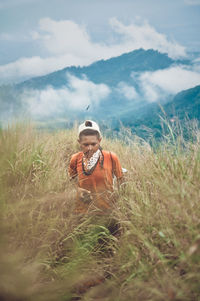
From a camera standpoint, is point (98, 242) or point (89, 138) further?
point (89, 138)

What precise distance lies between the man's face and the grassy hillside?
39 centimetres

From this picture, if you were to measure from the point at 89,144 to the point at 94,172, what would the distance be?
0.28 meters

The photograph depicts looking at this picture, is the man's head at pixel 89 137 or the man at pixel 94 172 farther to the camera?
the man's head at pixel 89 137


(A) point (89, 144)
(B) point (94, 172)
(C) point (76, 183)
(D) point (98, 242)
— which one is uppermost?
(A) point (89, 144)

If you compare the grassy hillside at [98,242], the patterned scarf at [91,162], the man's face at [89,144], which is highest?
the man's face at [89,144]

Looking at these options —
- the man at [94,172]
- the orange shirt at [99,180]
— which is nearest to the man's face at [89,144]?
the man at [94,172]

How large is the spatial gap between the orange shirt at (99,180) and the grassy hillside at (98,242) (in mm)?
126

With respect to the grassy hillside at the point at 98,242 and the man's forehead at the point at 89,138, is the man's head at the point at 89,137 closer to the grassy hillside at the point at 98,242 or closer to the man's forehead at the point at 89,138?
the man's forehead at the point at 89,138

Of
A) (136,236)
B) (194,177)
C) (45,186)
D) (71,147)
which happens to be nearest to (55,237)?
(45,186)

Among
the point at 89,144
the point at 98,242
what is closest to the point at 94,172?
the point at 89,144

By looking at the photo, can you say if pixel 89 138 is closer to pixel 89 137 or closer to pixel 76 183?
pixel 89 137

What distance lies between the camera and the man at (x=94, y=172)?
94.9 inches

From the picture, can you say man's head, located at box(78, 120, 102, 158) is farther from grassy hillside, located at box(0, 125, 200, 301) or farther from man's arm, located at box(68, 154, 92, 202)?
grassy hillside, located at box(0, 125, 200, 301)

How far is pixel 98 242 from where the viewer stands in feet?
7.43
